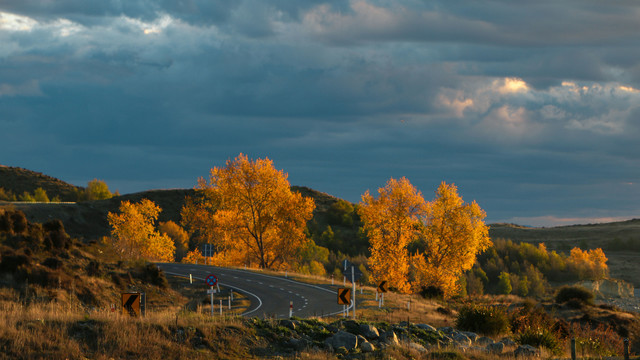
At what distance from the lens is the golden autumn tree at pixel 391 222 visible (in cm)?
6775

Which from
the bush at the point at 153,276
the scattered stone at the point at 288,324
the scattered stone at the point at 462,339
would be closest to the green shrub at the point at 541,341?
the scattered stone at the point at 462,339

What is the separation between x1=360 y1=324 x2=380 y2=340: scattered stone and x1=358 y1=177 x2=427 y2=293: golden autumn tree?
44660 mm

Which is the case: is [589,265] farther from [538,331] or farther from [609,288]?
[538,331]

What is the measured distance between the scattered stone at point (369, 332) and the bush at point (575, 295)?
174 feet

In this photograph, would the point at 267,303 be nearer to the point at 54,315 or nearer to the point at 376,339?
the point at 376,339

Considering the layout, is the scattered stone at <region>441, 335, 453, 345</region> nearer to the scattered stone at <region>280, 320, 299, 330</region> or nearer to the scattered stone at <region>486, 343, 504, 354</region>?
the scattered stone at <region>486, 343, 504, 354</region>

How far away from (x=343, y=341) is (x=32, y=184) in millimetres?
176072

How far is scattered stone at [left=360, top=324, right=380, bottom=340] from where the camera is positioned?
2247 centimetres

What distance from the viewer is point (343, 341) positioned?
67.9ft

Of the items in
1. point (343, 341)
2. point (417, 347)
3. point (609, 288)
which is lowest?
point (609, 288)

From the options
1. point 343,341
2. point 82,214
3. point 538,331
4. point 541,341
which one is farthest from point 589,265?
point 343,341

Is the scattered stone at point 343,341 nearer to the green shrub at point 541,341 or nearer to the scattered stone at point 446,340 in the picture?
the scattered stone at point 446,340

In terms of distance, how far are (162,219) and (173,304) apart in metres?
108

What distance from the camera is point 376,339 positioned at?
2248cm
